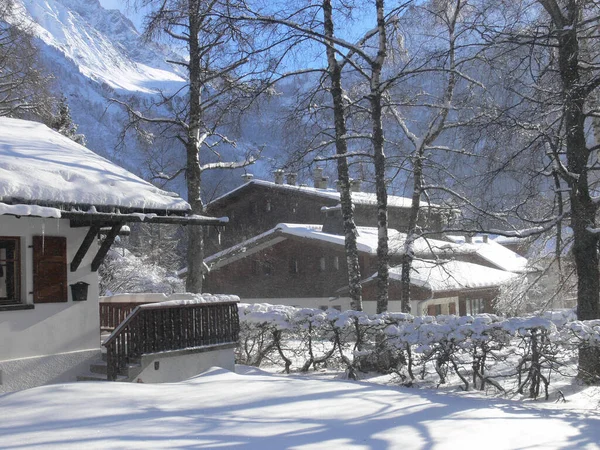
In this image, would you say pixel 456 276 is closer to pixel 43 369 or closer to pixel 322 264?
pixel 322 264

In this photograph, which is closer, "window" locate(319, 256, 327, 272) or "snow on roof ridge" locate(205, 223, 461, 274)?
"snow on roof ridge" locate(205, 223, 461, 274)

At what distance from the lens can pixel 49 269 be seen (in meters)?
11.6

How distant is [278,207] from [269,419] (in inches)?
1391

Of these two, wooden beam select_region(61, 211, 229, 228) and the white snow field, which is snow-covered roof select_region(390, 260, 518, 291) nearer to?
wooden beam select_region(61, 211, 229, 228)

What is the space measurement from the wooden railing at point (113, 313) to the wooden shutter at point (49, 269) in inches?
137

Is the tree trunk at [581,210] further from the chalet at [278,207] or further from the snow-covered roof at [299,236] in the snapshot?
the chalet at [278,207]

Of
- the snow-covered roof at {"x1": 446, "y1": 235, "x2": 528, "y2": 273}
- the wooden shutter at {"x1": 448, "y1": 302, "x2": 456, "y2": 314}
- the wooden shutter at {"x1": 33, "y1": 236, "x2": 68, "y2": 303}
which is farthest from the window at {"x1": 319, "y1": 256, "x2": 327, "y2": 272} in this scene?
the wooden shutter at {"x1": 33, "y1": 236, "x2": 68, "y2": 303}

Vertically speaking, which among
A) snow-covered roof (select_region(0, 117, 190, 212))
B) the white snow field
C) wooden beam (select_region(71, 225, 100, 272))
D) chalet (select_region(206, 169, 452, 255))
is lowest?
the white snow field

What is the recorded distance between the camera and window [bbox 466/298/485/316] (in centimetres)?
3481

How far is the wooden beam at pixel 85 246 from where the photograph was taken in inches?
464

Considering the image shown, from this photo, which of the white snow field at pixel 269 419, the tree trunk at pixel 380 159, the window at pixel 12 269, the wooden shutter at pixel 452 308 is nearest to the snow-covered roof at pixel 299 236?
the wooden shutter at pixel 452 308

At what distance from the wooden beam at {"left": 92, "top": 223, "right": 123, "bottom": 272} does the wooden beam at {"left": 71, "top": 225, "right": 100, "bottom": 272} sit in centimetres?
23

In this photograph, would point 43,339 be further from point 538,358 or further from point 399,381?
point 538,358

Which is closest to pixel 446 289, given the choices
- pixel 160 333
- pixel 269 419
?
pixel 160 333
